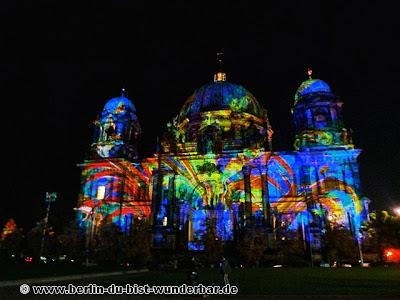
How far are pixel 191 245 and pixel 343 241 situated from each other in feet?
61.7

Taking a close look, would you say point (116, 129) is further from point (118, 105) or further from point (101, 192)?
point (101, 192)

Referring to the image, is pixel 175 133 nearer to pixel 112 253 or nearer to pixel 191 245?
pixel 191 245

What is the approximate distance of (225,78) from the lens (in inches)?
2985

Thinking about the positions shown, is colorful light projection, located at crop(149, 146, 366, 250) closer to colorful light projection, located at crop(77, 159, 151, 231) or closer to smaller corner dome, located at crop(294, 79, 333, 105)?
colorful light projection, located at crop(77, 159, 151, 231)

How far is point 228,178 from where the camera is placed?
174 feet

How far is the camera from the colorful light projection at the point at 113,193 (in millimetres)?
54156

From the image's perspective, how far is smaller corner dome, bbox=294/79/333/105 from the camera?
6006 cm

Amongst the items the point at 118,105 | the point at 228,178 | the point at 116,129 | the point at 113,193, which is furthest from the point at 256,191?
the point at 118,105

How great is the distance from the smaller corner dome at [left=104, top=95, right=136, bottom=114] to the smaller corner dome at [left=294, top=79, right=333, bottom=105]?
104 ft

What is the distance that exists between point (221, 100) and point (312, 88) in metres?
16.8

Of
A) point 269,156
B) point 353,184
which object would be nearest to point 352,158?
point 353,184

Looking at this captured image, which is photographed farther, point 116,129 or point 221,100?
point 221,100

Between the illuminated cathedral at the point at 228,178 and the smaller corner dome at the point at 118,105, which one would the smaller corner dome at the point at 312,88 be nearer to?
the illuminated cathedral at the point at 228,178

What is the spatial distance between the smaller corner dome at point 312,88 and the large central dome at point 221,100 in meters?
9.35
